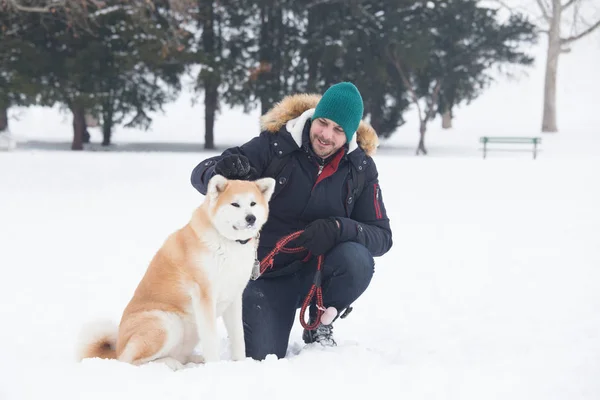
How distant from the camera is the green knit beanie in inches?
120

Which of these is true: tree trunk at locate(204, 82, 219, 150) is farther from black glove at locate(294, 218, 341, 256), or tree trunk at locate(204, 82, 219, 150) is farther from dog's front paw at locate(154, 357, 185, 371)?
dog's front paw at locate(154, 357, 185, 371)

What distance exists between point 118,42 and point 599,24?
1815 centimetres

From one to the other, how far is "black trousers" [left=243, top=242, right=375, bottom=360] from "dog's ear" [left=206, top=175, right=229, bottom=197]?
2.65ft

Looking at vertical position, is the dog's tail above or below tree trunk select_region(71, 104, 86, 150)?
below

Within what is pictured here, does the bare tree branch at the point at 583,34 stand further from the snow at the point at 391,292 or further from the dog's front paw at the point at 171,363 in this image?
the dog's front paw at the point at 171,363

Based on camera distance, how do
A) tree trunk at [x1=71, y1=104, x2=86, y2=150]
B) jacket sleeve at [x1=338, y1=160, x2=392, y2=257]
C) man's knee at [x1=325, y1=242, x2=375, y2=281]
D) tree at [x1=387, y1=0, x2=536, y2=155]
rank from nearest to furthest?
man's knee at [x1=325, y1=242, x2=375, y2=281]
jacket sleeve at [x1=338, y1=160, x2=392, y2=257]
tree trunk at [x1=71, y1=104, x2=86, y2=150]
tree at [x1=387, y1=0, x2=536, y2=155]

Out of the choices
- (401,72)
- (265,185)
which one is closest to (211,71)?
(401,72)

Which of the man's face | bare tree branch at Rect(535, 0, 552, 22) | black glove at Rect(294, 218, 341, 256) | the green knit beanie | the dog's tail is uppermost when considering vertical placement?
bare tree branch at Rect(535, 0, 552, 22)

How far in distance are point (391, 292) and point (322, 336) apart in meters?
1.42

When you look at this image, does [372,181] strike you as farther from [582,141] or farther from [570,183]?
[582,141]

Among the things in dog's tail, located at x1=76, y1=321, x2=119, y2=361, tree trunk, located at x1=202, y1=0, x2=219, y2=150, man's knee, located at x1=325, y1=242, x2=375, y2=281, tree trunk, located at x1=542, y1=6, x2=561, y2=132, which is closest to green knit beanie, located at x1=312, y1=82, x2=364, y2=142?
man's knee, located at x1=325, y1=242, x2=375, y2=281

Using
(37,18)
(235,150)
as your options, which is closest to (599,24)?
(37,18)

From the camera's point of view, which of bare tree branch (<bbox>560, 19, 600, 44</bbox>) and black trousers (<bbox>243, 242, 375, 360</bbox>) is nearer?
black trousers (<bbox>243, 242, 375, 360</bbox>)

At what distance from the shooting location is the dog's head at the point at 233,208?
2615 mm
